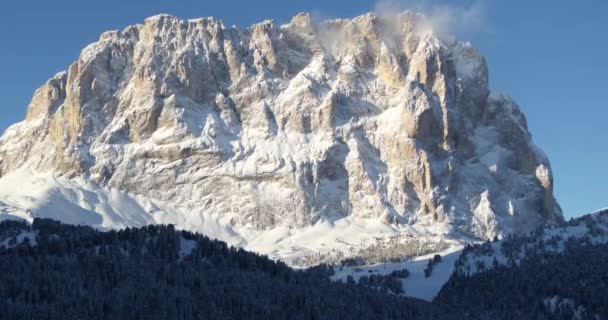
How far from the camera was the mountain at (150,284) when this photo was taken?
506 ft

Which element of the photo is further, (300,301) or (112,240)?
(112,240)

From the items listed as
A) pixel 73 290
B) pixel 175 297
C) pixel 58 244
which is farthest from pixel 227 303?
pixel 58 244

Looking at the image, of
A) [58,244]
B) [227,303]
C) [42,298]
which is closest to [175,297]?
[227,303]

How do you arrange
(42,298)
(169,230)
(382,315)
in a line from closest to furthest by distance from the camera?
(42,298)
(382,315)
(169,230)

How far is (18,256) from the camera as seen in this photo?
577ft

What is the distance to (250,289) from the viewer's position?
174 m

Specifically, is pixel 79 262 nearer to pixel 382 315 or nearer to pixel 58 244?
pixel 58 244

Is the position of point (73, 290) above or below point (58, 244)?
below

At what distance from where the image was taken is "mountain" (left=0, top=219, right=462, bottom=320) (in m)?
154

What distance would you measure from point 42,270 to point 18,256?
464 inches

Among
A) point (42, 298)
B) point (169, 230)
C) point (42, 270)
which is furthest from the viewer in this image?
point (169, 230)

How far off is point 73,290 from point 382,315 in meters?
55.9

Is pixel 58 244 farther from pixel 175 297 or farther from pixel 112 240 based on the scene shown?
pixel 175 297

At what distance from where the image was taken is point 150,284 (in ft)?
544
